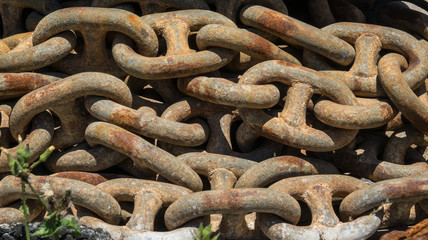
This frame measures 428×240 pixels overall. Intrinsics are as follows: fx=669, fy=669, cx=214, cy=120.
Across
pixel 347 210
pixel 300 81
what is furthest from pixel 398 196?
pixel 300 81

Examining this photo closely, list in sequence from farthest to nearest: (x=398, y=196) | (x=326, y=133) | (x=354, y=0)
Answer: (x=354, y=0) < (x=326, y=133) < (x=398, y=196)

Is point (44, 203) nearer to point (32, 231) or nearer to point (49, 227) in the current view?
point (49, 227)

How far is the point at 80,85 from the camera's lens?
316 centimetres

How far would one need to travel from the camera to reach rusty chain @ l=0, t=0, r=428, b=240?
2.99m

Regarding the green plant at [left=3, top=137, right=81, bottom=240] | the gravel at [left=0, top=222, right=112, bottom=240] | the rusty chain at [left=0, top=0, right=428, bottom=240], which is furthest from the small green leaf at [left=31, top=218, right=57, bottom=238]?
the rusty chain at [left=0, top=0, right=428, bottom=240]

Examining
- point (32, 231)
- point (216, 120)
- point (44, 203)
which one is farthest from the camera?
point (216, 120)

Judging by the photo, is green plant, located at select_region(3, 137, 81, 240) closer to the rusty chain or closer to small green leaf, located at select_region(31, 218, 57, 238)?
small green leaf, located at select_region(31, 218, 57, 238)

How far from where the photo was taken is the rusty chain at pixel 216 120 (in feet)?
9.80

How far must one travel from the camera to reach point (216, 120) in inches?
136

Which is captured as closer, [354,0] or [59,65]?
[59,65]

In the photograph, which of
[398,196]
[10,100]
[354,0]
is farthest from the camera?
[354,0]

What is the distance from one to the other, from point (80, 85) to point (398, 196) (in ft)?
5.09

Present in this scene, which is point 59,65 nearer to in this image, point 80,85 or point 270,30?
point 80,85

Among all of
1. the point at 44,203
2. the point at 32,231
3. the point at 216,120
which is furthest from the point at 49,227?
the point at 216,120
